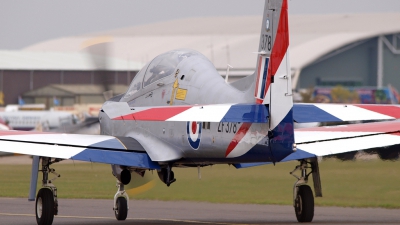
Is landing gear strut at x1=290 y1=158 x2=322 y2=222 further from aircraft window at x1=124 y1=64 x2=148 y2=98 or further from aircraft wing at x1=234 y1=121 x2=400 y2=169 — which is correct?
aircraft window at x1=124 y1=64 x2=148 y2=98

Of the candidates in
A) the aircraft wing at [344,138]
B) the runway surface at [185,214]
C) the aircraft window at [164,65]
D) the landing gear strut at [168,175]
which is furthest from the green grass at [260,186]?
the landing gear strut at [168,175]

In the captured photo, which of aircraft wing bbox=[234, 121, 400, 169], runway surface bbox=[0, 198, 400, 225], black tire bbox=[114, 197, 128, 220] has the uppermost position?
aircraft wing bbox=[234, 121, 400, 169]

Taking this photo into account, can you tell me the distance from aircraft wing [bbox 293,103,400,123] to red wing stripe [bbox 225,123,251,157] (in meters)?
0.83

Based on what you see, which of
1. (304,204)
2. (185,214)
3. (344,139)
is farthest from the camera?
(185,214)

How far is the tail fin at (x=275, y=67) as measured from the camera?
1299 centimetres

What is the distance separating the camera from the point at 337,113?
13.7 m

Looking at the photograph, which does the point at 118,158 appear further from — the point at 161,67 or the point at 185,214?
the point at 185,214

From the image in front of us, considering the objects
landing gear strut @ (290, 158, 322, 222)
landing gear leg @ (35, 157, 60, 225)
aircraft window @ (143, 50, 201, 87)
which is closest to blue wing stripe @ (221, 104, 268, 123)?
landing gear strut @ (290, 158, 322, 222)

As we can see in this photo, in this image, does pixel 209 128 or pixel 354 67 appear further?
pixel 354 67

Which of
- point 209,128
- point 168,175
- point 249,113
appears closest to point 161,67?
point 168,175

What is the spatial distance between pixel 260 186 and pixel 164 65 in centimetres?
866

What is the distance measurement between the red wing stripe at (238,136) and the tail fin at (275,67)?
48cm

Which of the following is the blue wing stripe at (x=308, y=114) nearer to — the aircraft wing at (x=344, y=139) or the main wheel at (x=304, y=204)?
the aircraft wing at (x=344, y=139)

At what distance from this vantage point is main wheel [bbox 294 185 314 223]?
15.8m
